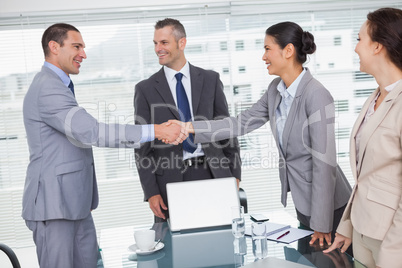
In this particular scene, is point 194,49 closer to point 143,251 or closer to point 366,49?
point 366,49

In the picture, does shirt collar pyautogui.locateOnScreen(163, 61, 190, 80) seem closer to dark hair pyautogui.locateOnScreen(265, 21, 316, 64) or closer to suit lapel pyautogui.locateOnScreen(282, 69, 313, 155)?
dark hair pyautogui.locateOnScreen(265, 21, 316, 64)

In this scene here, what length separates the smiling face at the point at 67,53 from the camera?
2.56 m

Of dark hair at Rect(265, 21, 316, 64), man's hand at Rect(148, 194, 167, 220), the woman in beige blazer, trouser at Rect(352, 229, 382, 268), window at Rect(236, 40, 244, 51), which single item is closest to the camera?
the woman in beige blazer

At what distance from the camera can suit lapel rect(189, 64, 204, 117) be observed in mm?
3074

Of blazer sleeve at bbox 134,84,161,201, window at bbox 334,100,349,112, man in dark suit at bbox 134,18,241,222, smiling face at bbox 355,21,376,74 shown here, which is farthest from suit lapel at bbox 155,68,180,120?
window at bbox 334,100,349,112

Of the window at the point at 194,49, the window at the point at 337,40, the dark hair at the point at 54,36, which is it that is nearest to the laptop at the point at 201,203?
the dark hair at the point at 54,36

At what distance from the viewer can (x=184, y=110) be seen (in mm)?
3061

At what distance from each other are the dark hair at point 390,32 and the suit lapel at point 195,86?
4.99ft

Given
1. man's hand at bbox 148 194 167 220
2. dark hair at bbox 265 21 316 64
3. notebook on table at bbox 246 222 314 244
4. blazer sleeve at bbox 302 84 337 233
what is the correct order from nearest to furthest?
notebook on table at bbox 246 222 314 244 → blazer sleeve at bbox 302 84 337 233 → dark hair at bbox 265 21 316 64 → man's hand at bbox 148 194 167 220

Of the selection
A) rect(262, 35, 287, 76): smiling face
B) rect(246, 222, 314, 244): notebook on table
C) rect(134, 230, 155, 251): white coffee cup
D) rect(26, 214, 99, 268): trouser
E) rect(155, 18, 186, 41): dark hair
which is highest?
rect(155, 18, 186, 41): dark hair

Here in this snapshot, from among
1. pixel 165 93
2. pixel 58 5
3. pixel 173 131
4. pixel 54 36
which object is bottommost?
pixel 173 131

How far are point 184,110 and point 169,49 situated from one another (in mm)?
439

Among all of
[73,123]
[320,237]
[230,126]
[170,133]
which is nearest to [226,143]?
[230,126]

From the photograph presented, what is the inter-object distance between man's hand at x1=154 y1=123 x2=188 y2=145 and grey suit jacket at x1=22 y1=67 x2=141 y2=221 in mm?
435
